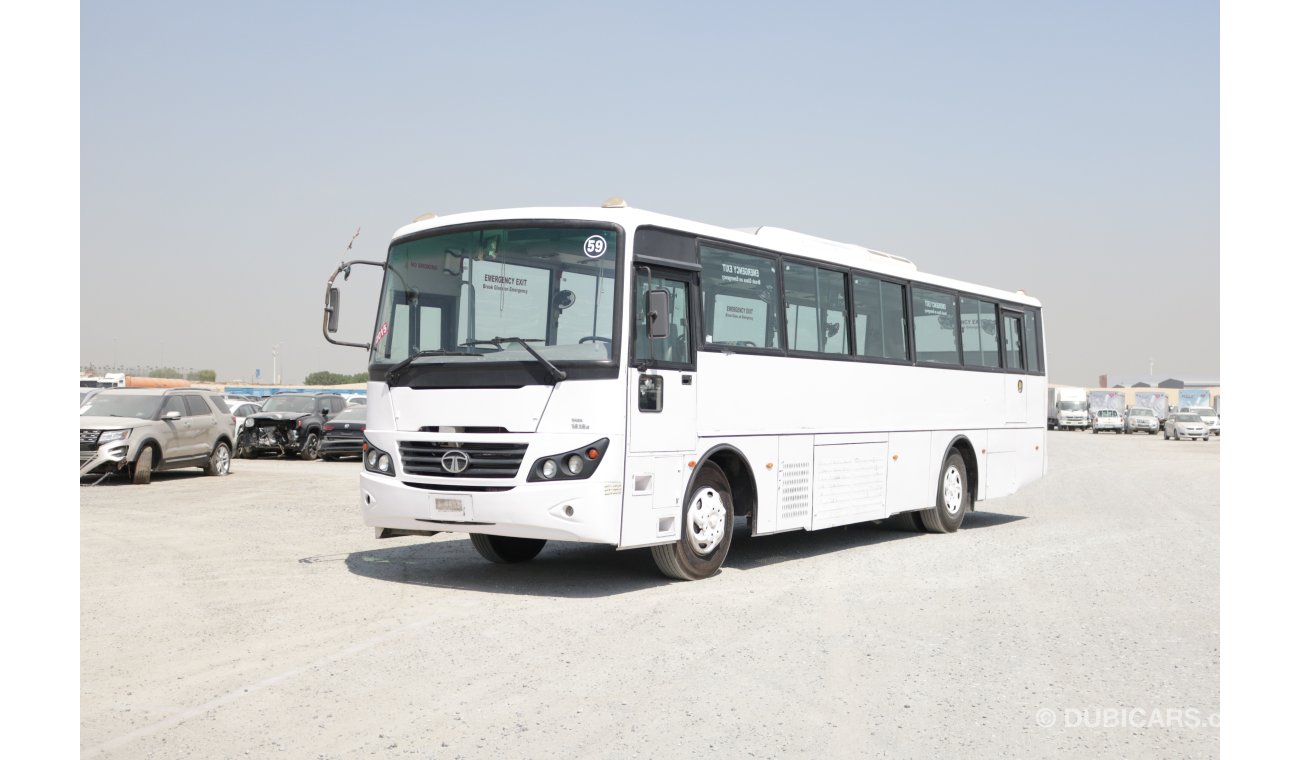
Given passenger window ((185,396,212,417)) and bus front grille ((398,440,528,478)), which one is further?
passenger window ((185,396,212,417))

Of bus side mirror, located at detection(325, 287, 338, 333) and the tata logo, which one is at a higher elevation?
bus side mirror, located at detection(325, 287, 338, 333)

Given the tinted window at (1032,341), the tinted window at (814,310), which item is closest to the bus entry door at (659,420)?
the tinted window at (814,310)

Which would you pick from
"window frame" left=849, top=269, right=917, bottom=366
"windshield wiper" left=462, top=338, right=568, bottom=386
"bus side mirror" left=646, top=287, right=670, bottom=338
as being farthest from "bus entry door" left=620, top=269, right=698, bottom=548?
"window frame" left=849, top=269, right=917, bottom=366

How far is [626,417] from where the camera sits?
32.0ft

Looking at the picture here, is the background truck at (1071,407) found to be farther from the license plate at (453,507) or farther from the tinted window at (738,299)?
the license plate at (453,507)

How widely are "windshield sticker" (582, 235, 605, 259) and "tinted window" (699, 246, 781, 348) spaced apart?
1.26m

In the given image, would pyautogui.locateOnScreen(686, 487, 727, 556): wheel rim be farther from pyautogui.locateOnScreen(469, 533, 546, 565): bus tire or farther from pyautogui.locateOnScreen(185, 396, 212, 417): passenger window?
pyautogui.locateOnScreen(185, 396, 212, 417): passenger window

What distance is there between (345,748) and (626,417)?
4752 millimetres

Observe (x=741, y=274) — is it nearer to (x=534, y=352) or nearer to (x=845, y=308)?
(x=845, y=308)

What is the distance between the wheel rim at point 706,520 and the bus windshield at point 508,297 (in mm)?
1741

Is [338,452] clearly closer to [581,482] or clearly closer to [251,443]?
[251,443]

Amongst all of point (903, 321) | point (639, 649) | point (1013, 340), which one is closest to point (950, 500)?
point (903, 321)

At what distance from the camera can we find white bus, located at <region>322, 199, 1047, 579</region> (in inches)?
380

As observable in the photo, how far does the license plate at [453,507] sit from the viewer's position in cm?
974
